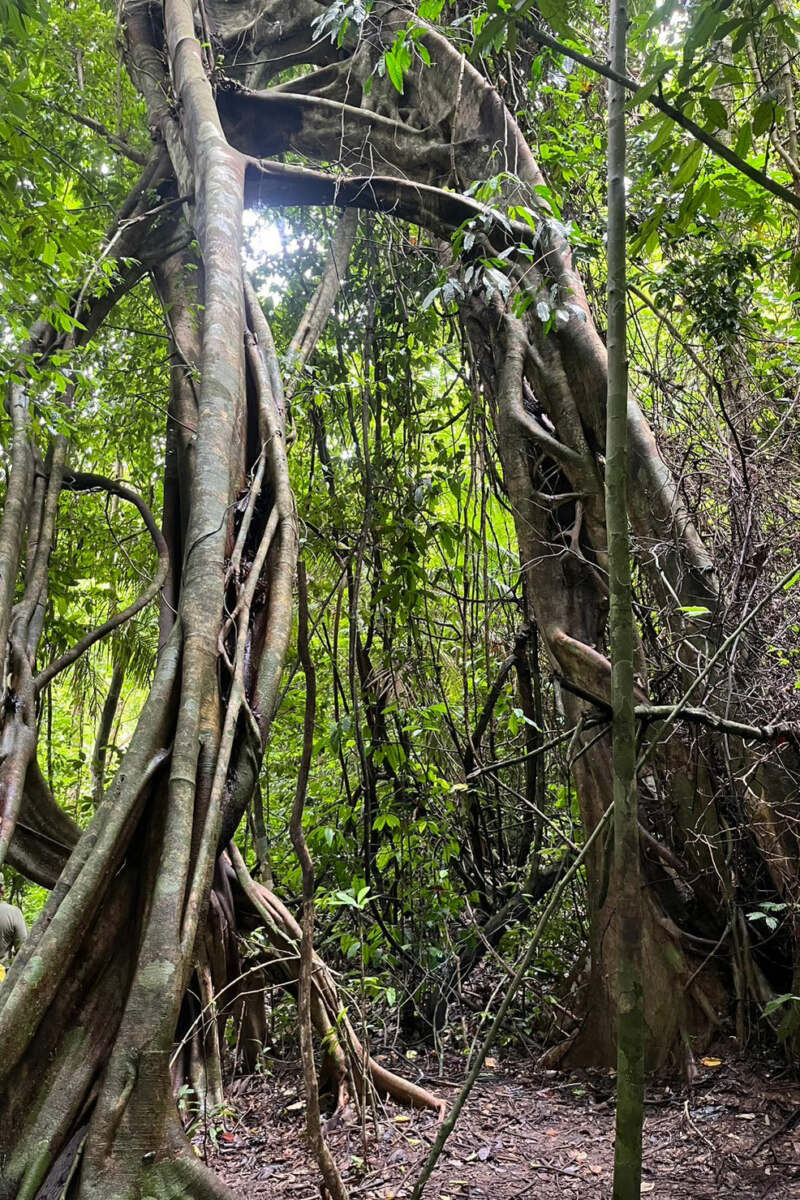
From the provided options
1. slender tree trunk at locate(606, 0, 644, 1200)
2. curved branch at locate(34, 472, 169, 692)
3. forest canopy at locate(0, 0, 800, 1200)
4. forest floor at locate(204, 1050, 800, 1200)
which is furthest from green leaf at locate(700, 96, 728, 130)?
curved branch at locate(34, 472, 169, 692)

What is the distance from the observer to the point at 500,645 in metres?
5.20

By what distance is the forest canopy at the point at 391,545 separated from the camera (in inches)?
81.9

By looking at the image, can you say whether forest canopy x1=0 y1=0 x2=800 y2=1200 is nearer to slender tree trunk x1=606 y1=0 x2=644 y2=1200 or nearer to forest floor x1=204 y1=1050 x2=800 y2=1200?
slender tree trunk x1=606 y1=0 x2=644 y2=1200

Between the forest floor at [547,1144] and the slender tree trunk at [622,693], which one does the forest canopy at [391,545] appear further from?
the forest floor at [547,1144]

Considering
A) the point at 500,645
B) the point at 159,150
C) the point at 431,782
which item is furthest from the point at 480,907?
the point at 159,150

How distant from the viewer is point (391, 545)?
14.3 feet

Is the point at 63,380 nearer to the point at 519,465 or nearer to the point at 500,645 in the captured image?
the point at 519,465

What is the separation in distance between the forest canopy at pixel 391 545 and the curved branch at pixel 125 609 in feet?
0.13

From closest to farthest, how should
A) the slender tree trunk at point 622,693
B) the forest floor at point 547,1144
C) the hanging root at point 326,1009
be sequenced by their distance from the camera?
the slender tree trunk at point 622,693 < the forest floor at point 547,1144 < the hanging root at point 326,1009

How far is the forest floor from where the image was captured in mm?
2252

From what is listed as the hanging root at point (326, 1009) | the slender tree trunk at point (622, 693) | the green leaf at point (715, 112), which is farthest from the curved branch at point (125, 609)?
the green leaf at point (715, 112)

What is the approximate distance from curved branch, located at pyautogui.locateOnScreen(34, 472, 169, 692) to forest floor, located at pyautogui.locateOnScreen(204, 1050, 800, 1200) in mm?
2021

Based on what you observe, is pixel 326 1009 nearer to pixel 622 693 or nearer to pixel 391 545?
pixel 622 693

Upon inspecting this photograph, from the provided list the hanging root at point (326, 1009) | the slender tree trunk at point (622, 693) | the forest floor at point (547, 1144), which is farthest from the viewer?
Answer: the hanging root at point (326, 1009)
